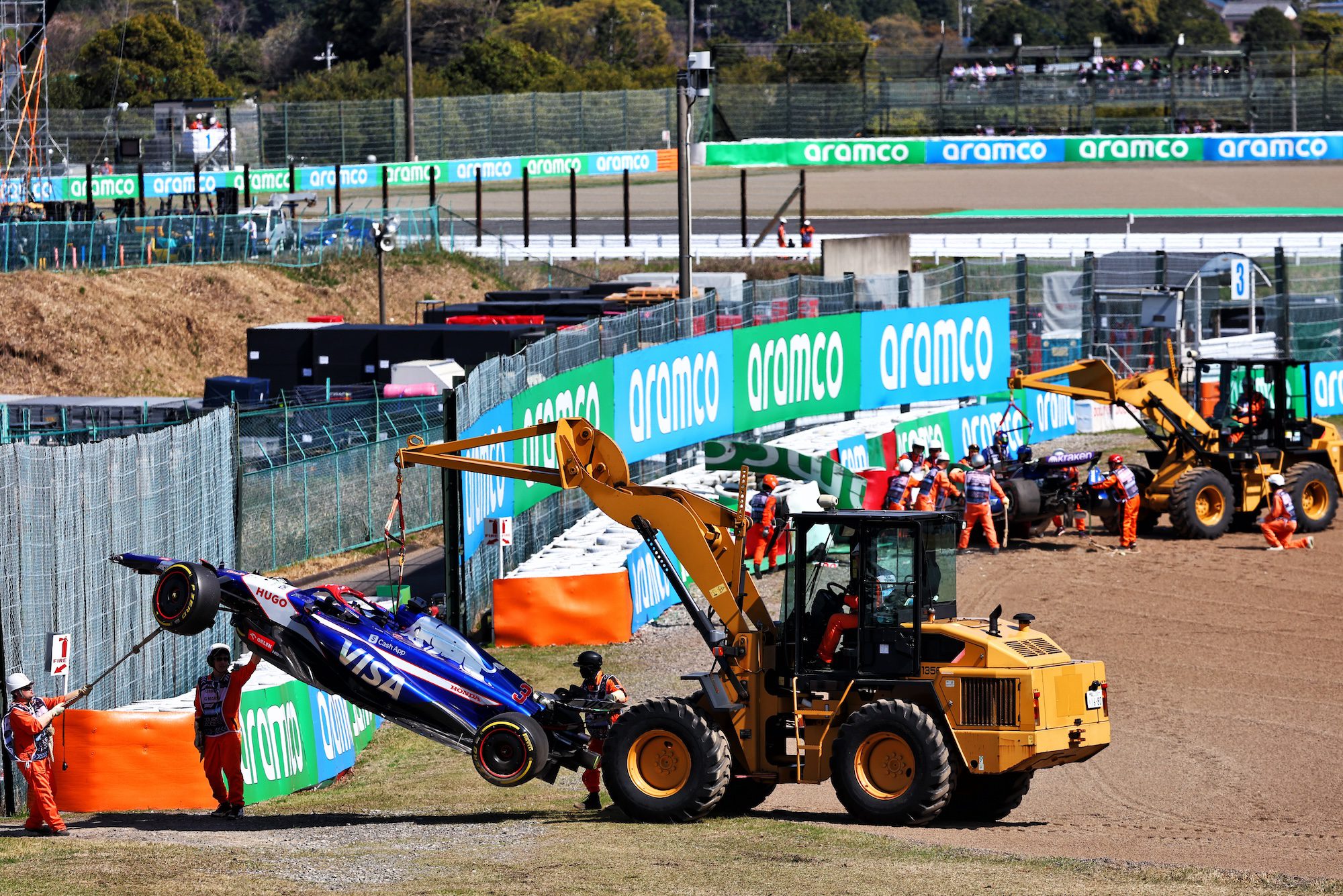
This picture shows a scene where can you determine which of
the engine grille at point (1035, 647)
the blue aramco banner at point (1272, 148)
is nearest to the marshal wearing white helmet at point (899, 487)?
the engine grille at point (1035, 647)

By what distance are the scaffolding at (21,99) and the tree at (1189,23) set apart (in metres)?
82.9

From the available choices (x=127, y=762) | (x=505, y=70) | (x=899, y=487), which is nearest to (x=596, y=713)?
(x=127, y=762)

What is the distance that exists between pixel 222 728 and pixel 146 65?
8347 centimetres

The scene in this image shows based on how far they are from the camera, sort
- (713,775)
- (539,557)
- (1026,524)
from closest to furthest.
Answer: (713,775)
(539,557)
(1026,524)

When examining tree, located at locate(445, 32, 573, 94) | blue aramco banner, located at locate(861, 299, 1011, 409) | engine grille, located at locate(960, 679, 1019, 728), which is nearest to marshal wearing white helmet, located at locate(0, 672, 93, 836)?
engine grille, located at locate(960, 679, 1019, 728)

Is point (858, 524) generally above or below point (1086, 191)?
below

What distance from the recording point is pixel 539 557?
21688 mm

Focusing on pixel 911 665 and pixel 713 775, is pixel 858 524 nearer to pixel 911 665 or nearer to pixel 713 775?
pixel 911 665

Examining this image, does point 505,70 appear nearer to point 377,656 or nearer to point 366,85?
point 366,85

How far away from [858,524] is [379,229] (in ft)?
97.3

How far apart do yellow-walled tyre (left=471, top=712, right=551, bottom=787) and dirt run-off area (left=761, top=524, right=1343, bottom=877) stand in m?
2.01

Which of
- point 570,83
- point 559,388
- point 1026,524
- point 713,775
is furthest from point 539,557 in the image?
point 570,83

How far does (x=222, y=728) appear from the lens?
504 inches

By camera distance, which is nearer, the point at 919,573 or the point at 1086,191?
the point at 919,573
